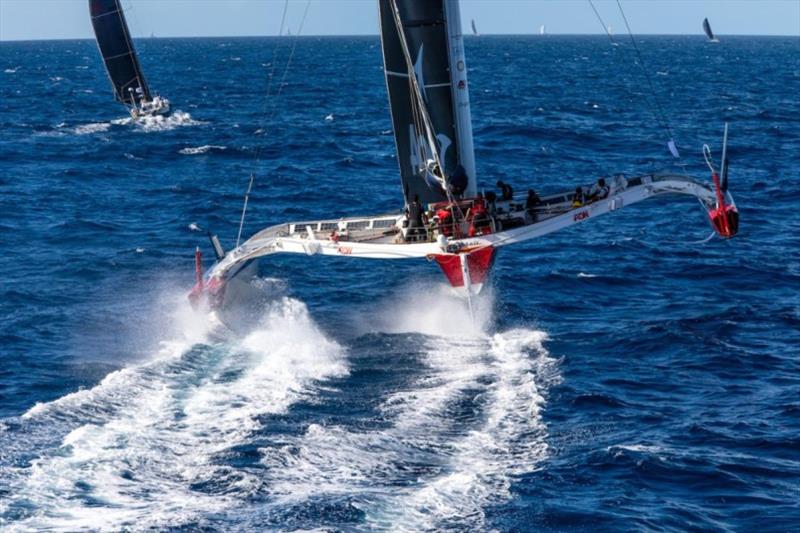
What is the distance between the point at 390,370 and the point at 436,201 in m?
7.85

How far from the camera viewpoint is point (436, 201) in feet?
114

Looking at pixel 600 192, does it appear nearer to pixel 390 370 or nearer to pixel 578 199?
pixel 578 199

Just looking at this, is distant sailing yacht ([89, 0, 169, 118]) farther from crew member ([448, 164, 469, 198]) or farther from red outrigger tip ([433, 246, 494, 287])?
red outrigger tip ([433, 246, 494, 287])

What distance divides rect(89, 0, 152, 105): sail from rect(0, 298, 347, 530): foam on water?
6493cm

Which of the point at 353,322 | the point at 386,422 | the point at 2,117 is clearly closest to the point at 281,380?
the point at 386,422

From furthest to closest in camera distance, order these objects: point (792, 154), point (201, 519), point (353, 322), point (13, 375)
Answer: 1. point (792, 154)
2. point (353, 322)
3. point (13, 375)
4. point (201, 519)

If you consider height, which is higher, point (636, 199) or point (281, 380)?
point (636, 199)

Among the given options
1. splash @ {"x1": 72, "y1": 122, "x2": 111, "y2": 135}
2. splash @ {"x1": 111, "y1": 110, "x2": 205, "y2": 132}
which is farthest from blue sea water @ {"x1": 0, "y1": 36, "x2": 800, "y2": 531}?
splash @ {"x1": 111, "y1": 110, "x2": 205, "y2": 132}

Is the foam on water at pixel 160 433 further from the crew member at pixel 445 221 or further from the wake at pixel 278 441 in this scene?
the crew member at pixel 445 221

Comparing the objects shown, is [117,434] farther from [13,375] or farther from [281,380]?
[13,375]

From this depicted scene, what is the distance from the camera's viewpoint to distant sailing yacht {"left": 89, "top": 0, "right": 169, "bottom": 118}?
9094cm

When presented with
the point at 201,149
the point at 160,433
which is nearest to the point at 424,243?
the point at 160,433

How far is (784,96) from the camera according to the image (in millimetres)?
104500

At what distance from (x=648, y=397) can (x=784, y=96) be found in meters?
84.8
